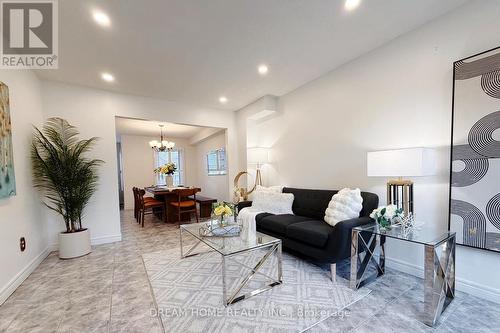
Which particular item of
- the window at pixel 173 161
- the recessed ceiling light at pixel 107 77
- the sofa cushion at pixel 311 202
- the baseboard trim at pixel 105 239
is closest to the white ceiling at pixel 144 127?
the window at pixel 173 161

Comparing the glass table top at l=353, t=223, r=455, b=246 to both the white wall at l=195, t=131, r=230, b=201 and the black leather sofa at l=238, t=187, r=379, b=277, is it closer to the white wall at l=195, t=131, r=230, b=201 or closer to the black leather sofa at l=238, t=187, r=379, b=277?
the black leather sofa at l=238, t=187, r=379, b=277

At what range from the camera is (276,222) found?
113 inches

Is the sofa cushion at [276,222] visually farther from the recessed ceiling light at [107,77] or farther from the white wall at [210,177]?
the recessed ceiling light at [107,77]

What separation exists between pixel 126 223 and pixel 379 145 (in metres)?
5.46

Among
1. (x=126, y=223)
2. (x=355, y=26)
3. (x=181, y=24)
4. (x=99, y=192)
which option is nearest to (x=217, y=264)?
(x=99, y=192)

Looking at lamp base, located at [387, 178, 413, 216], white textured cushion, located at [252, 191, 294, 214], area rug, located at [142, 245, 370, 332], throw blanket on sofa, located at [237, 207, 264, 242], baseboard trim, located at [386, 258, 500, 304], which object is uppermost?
lamp base, located at [387, 178, 413, 216]

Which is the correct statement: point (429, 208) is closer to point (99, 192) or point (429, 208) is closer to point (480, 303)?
point (480, 303)

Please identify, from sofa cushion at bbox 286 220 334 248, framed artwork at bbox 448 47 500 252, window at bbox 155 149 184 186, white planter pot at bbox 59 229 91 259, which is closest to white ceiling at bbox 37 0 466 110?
framed artwork at bbox 448 47 500 252

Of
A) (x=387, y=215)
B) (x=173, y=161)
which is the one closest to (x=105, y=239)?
(x=387, y=215)

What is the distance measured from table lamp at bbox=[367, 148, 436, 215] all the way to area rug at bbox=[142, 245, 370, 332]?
1004mm

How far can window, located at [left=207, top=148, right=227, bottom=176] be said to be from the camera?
253 inches

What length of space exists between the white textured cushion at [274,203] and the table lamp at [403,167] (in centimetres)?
138

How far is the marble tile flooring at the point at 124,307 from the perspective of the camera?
5.19 ft

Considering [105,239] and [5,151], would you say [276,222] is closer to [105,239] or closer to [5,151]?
[105,239]
